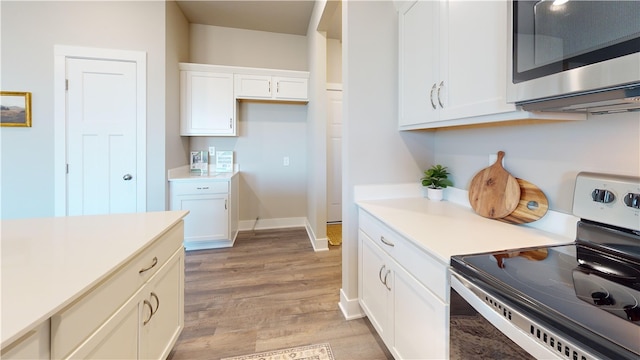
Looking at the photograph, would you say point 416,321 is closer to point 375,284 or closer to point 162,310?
point 375,284

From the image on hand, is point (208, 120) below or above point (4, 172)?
above

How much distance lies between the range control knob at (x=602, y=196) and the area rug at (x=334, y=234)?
259 cm

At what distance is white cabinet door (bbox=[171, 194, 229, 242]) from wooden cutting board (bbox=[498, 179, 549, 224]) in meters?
2.76

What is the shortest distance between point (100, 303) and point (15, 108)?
122 inches

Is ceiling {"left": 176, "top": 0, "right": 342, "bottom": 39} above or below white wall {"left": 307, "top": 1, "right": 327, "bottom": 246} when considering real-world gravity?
above

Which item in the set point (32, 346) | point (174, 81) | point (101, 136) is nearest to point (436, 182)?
point (32, 346)

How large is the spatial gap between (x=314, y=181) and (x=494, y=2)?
95.2 inches

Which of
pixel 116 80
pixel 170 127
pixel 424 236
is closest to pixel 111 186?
pixel 170 127

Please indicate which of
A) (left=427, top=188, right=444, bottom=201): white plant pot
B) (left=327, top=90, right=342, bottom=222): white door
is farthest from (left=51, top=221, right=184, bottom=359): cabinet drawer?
(left=327, top=90, right=342, bottom=222): white door

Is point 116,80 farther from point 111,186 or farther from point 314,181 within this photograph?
point 314,181

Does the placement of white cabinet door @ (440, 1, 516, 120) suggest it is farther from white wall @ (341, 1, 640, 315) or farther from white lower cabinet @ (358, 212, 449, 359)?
white lower cabinet @ (358, 212, 449, 359)

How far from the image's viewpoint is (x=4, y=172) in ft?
8.38

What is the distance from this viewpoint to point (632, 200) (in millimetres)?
815

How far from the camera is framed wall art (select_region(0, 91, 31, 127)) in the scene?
2508 mm
